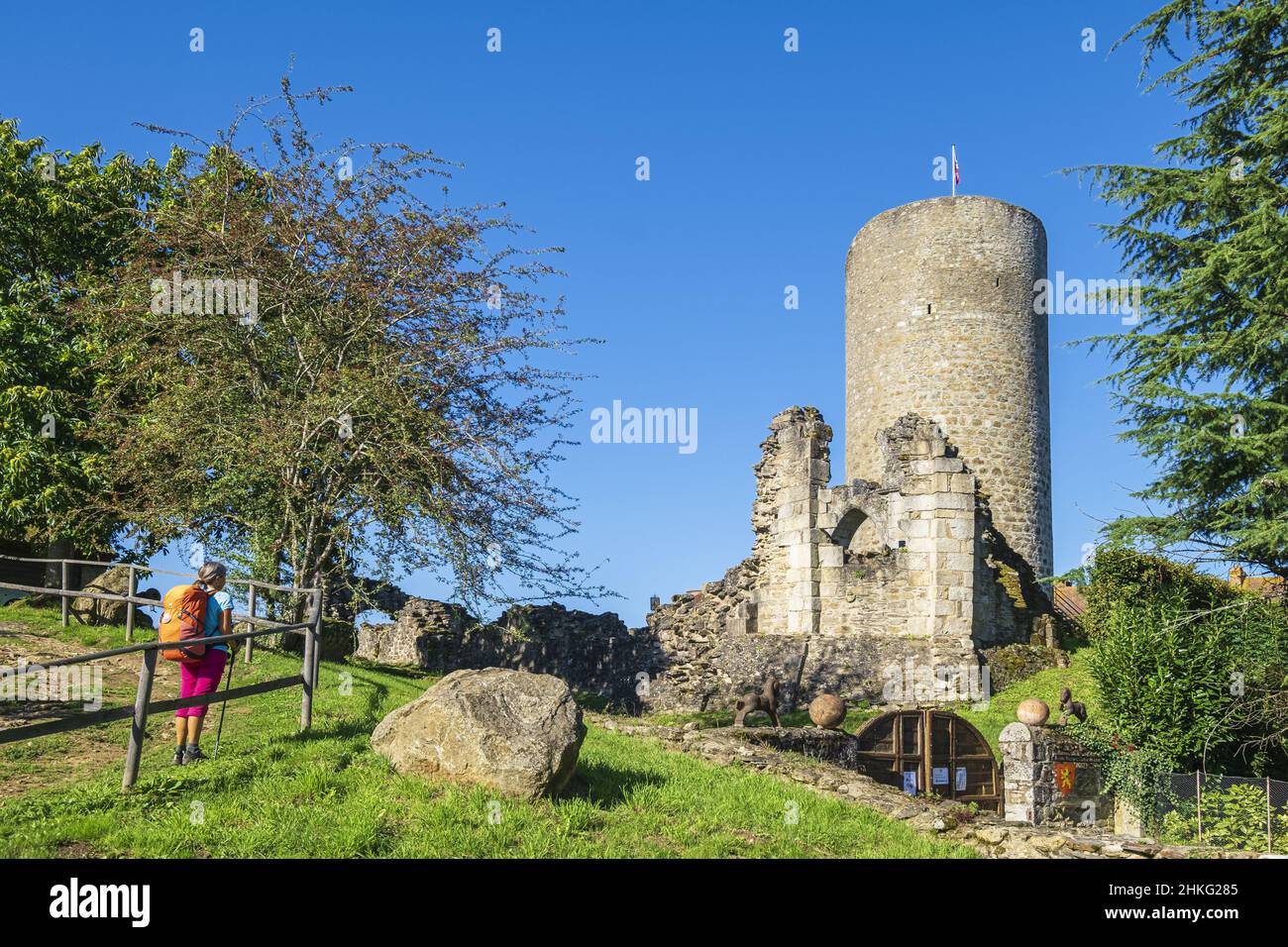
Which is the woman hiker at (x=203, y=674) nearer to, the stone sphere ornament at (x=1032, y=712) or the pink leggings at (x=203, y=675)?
the pink leggings at (x=203, y=675)

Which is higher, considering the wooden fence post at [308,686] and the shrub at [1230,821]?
the wooden fence post at [308,686]

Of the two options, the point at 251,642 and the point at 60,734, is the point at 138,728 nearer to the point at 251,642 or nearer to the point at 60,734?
the point at 60,734

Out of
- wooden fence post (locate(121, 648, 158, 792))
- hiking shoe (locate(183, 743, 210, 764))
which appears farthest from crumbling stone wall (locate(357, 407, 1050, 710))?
wooden fence post (locate(121, 648, 158, 792))

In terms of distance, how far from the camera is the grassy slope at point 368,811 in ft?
25.0

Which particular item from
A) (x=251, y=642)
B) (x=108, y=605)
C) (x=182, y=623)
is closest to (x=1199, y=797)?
(x=182, y=623)

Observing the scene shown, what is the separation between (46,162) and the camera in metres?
22.7

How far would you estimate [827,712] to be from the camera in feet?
50.6

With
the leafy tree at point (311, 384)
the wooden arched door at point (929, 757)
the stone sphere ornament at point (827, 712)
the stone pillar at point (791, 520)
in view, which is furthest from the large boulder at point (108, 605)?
the stone pillar at point (791, 520)

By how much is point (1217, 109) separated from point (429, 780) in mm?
14994

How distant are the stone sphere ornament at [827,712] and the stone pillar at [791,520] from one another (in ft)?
29.7

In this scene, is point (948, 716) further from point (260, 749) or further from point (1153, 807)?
point (260, 749)

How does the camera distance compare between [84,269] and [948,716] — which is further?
[84,269]
